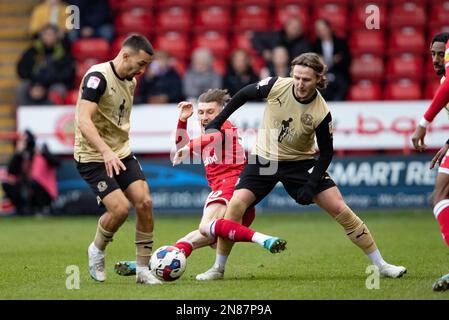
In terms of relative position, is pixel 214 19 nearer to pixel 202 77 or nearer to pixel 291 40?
pixel 202 77

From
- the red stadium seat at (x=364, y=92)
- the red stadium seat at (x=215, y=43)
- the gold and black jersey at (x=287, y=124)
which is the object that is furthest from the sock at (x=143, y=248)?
the red stadium seat at (x=215, y=43)

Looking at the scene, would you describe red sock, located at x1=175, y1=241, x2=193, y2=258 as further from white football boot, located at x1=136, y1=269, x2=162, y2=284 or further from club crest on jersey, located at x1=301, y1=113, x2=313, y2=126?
club crest on jersey, located at x1=301, y1=113, x2=313, y2=126

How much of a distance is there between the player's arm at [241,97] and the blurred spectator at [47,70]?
9753 mm

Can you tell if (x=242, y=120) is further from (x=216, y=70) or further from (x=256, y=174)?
(x=256, y=174)

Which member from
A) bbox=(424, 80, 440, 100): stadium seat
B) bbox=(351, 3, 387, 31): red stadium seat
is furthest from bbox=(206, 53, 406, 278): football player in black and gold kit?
bbox=(351, 3, 387, 31): red stadium seat

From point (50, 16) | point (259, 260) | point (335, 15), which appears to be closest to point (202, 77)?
point (335, 15)

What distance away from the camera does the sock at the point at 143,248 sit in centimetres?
853

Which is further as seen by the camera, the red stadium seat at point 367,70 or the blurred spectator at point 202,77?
the red stadium seat at point 367,70

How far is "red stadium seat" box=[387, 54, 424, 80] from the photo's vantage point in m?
18.5

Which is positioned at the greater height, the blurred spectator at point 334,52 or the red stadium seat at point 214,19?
the red stadium seat at point 214,19

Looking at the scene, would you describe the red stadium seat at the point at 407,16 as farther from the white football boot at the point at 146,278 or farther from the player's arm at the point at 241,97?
the white football boot at the point at 146,278

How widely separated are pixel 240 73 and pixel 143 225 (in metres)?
9.15

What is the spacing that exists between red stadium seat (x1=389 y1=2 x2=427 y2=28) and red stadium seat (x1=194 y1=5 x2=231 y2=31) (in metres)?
3.30
